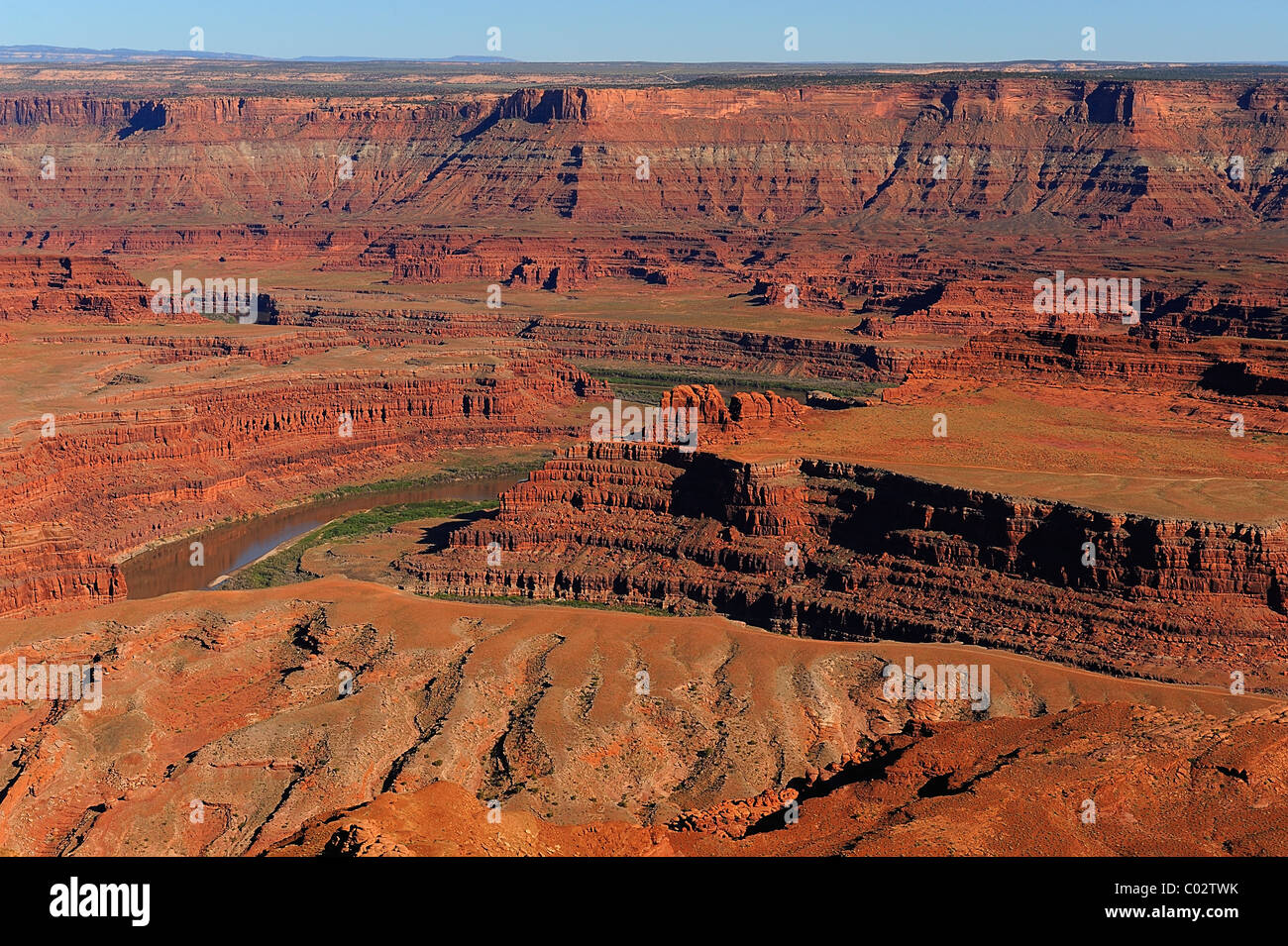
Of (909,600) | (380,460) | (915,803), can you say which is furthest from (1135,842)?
(380,460)

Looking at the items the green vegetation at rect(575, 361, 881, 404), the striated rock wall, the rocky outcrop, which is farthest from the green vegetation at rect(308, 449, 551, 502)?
the rocky outcrop

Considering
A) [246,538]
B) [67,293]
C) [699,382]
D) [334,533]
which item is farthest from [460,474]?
[67,293]

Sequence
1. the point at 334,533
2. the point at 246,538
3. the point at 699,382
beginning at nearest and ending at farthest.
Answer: the point at 334,533
the point at 246,538
the point at 699,382

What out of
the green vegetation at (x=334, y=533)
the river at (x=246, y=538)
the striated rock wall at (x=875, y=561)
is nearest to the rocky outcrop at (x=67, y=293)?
the river at (x=246, y=538)

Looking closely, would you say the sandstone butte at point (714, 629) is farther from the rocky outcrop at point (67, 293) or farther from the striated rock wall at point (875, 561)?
the rocky outcrop at point (67, 293)

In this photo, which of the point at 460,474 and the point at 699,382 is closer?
the point at 460,474

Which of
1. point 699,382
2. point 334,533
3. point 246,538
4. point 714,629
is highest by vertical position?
point 699,382

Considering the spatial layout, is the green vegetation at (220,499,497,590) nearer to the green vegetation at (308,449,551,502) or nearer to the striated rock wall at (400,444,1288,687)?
the green vegetation at (308,449,551,502)

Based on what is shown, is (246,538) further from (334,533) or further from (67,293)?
(67,293)
